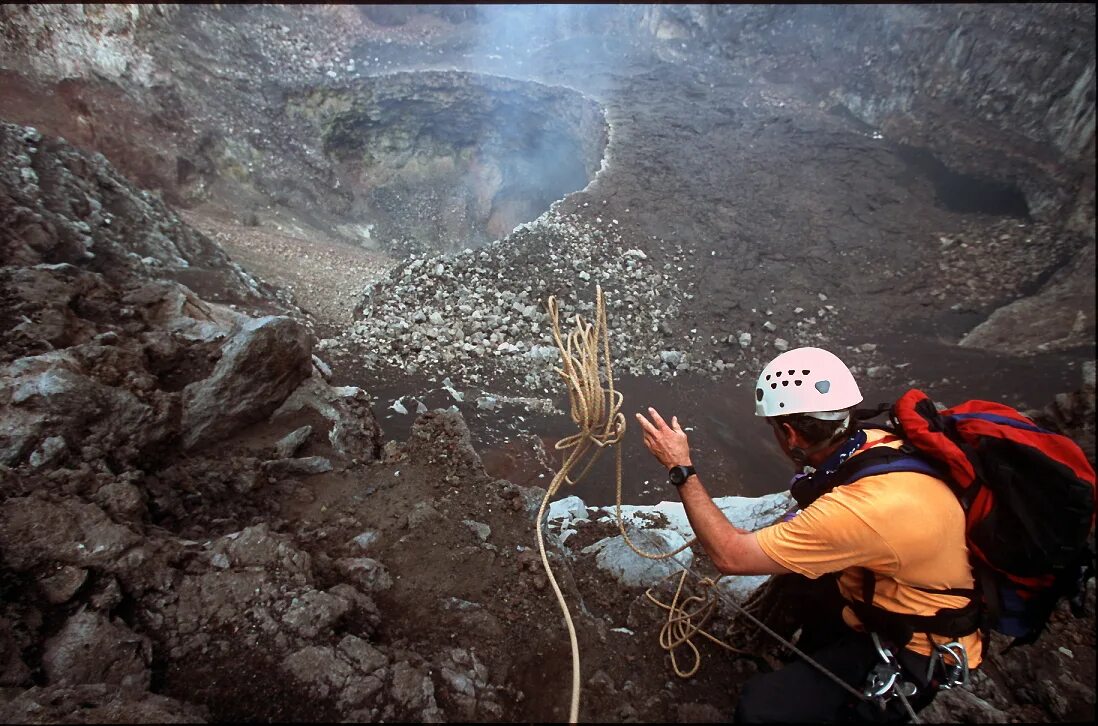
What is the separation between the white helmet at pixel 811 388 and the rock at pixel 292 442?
299 cm

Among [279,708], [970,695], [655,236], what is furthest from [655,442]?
[655,236]

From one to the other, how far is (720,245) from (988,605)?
9.08 m

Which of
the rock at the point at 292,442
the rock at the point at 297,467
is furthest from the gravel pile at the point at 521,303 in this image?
the rock at the point at 297,467

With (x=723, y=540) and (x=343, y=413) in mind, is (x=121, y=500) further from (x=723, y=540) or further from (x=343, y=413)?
(x=723, y=540)

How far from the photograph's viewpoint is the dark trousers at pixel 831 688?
2.14m

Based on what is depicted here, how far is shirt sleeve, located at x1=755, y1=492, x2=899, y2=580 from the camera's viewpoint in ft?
6.25

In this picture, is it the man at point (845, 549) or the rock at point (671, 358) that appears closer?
the man at point (845, 549)

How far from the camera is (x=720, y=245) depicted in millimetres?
10367

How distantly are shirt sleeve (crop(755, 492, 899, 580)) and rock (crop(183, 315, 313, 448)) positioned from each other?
3.39 metres

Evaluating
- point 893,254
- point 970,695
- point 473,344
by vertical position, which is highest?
point 893,254

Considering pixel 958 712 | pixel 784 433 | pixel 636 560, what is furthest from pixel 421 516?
pixel 958 712

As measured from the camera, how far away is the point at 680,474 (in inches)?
89.0

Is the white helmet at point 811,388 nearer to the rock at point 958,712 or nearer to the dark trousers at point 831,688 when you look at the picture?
the dark trousers at point 831,688

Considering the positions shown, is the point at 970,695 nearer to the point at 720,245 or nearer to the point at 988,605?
the point at 988,605
